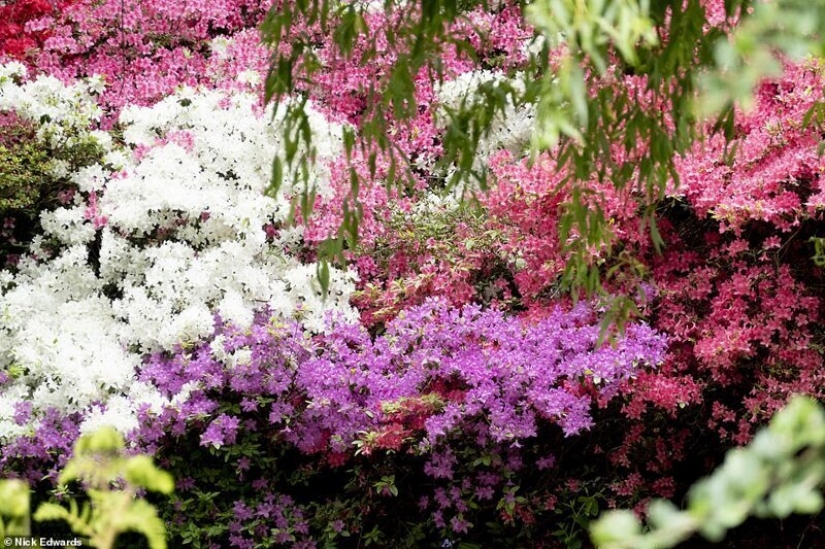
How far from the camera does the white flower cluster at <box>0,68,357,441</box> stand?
164 inches

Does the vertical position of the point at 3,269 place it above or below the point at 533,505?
above

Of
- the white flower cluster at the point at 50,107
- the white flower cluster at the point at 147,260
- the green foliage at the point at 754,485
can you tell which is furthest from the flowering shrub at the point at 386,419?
the green foliage at the point at 754,485

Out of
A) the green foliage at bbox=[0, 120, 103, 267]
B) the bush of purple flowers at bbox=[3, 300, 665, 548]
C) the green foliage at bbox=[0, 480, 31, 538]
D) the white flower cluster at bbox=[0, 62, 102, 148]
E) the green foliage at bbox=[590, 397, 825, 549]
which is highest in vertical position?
the white flower cluster at bbox=[0, 62, 102, 148]

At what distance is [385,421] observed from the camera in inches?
152

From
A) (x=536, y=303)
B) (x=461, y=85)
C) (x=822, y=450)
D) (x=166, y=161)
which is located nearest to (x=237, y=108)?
(x=166, y=161)

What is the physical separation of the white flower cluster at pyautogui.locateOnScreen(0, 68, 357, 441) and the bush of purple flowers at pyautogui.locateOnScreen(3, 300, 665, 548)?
0.61ft

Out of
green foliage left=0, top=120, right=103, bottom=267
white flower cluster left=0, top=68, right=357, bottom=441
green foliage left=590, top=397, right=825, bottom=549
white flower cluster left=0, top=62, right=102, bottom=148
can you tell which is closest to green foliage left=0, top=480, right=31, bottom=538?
green foliage left=590, top=397, right=825, bottom=549

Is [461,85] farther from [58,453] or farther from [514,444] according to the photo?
[58,453]

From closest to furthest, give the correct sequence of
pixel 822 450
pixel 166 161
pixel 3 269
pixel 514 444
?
pixel 822 450, pixel 514 444, pixel 166 161, pixel 3 269

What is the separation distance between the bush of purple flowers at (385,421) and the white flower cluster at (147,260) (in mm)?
185

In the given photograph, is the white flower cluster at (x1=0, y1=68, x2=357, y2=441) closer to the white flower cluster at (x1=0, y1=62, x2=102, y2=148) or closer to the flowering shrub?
the white flower cluster at (x1=0, y1=62, x2=102, y2=148)

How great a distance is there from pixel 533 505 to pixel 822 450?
9.47 ft

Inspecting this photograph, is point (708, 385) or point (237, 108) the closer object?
point (708, 385)

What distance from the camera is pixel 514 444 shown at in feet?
11.6
